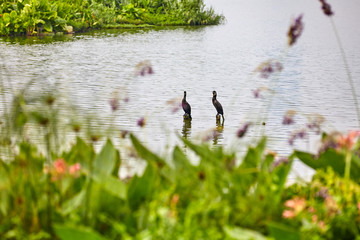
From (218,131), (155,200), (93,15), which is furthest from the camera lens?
(93,15)

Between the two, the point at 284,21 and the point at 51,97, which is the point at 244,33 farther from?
the point at 51,97

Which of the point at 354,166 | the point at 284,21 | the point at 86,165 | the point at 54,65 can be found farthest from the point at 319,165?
the point at 284,21

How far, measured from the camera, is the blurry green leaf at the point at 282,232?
1.61 metres

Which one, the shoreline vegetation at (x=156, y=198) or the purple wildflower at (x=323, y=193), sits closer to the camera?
the shoreline vegetation at (x=156, y=198)

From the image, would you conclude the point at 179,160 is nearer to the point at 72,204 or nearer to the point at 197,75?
the point at 72,204

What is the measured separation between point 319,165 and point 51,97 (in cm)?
94

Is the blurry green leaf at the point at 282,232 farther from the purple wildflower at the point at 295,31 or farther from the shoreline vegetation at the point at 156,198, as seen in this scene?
the purple wildflower at the point at 295,31

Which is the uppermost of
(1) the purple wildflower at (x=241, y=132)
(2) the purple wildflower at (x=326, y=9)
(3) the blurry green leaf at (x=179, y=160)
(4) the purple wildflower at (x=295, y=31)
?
(2) the purple wildflower at (x=326, y=9)

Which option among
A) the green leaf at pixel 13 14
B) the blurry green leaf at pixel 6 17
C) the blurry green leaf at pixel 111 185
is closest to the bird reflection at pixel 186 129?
the blurry green leaf at pixel 111 185

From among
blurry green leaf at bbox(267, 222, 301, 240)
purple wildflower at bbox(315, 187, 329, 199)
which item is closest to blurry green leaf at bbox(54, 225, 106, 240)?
blurry green leaf at bbox(267, 222, 301, 240)

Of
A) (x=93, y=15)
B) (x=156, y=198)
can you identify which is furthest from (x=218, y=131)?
(x=93, y=15)

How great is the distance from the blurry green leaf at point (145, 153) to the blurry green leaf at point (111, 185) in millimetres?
165

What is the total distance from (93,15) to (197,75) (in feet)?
34.1

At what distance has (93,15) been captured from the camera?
21203mm
